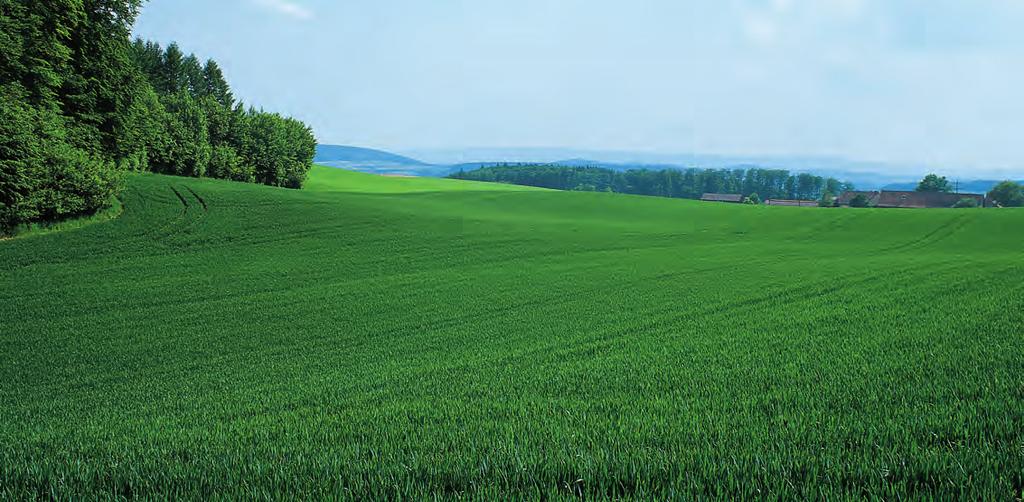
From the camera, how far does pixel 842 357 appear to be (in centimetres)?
988

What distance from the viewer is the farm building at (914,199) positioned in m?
87.8

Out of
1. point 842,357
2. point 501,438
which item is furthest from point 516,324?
point 501,438

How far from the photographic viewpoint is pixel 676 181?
131750 millimetres

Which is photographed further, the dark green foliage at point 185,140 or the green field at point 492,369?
the dark green foliage at point 185,140

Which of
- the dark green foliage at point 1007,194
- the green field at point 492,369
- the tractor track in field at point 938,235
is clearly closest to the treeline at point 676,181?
the dark green foliage at point 1007,194

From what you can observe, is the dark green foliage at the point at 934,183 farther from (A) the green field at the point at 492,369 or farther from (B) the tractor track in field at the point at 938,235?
(A) the green field at the point at 492,369

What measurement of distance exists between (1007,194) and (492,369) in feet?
330

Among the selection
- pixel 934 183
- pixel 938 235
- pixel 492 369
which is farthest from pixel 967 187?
pixel 492 369

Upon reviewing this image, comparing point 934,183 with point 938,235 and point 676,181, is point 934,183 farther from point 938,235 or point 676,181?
point 938,235

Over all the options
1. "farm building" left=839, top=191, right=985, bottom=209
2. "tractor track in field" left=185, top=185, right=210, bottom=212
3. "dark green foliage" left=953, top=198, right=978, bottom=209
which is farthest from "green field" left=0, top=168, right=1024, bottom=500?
"farm building" left=839, top=191, right=985, bottom=209

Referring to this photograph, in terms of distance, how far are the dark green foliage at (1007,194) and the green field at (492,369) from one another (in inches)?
2575

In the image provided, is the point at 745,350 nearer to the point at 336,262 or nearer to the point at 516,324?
the point at 516,324

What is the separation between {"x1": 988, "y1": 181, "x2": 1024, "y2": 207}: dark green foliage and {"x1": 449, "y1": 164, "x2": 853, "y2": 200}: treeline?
1822 inches

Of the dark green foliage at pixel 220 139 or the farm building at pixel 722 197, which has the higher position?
the dark green foliage at pixel 220 139
